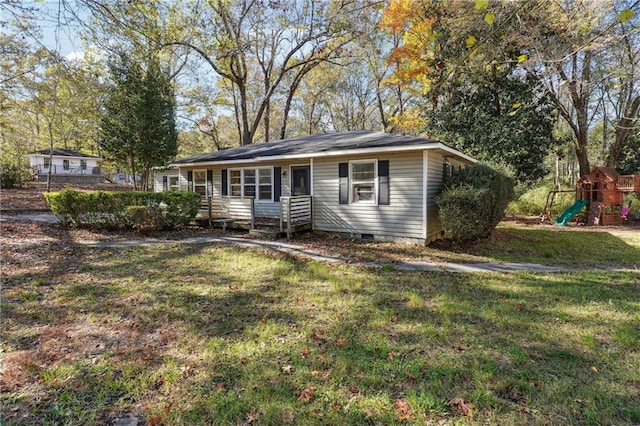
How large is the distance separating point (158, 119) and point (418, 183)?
450 inches

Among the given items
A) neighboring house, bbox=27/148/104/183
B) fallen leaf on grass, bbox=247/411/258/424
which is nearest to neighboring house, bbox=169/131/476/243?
fallen leaf on grass, bbox=247/411/258/424

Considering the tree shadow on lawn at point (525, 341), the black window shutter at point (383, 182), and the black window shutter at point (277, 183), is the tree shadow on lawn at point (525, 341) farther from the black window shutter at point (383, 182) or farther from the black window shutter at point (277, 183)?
the black window shutter at point (277, 183)

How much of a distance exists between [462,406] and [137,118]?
1517 cm

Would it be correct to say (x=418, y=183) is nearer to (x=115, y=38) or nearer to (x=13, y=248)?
(x=115, y=38)

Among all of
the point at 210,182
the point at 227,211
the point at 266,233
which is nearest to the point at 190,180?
the point at 210,182

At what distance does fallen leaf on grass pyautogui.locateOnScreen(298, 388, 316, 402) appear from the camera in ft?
8.64

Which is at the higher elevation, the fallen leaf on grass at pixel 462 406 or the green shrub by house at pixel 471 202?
the green shrub by house at pixel 471 202

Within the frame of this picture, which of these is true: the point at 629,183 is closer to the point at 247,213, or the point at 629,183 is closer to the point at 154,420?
the point at 247,213

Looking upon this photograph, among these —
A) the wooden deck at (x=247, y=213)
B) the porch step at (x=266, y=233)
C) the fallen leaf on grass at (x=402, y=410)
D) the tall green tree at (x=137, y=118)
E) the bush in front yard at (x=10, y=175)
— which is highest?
the tall green tree at (x=137, y=118)

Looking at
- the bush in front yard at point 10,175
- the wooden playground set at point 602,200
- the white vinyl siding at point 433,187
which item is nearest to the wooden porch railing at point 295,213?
the white vinyl siding at point 433,187

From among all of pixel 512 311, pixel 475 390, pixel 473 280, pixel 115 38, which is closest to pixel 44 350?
pixel 475 390

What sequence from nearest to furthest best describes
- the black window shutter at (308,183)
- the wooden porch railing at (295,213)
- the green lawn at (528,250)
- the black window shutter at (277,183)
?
1. the green lawn at (528,250)
2. the wooden porch railing at (295,213)
3. the black window shutter at (308,183)
4. the black window shutter at (277,183)

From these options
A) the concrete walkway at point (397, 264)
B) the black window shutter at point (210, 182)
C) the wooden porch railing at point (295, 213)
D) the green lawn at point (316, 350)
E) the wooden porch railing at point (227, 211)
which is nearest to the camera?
the green lawn at point (316, 350)

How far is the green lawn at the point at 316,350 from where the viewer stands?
255 cm
